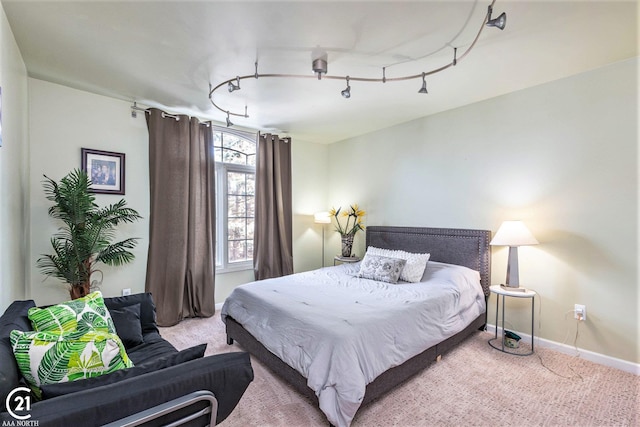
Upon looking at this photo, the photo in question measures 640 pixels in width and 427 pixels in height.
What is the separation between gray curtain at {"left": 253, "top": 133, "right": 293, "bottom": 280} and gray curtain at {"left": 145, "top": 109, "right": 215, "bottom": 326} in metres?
0.71

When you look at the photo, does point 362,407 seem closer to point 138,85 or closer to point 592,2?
point 592,2

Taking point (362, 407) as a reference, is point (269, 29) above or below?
above

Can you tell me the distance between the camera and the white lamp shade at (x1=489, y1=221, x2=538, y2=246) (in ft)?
8.73

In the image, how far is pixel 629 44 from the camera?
222 centimetres

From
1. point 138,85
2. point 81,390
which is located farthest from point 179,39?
point 81,390

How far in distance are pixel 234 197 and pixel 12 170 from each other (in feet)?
7.91

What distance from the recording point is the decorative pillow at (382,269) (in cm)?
317

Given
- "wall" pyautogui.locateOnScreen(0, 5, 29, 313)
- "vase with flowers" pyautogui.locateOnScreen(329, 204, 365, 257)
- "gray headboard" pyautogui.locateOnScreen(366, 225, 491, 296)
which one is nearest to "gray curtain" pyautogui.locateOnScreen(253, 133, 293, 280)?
"vase with flowers" pyautogui.locateOnScreen(329, 204, 365, 257)

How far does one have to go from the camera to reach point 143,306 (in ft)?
7.37

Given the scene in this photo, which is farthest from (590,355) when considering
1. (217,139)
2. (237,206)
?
(217,139)

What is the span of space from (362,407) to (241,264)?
2.83 m

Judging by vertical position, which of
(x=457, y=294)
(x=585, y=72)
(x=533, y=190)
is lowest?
(x=457, y=294)

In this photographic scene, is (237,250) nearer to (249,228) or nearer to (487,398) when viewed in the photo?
(249,228)
